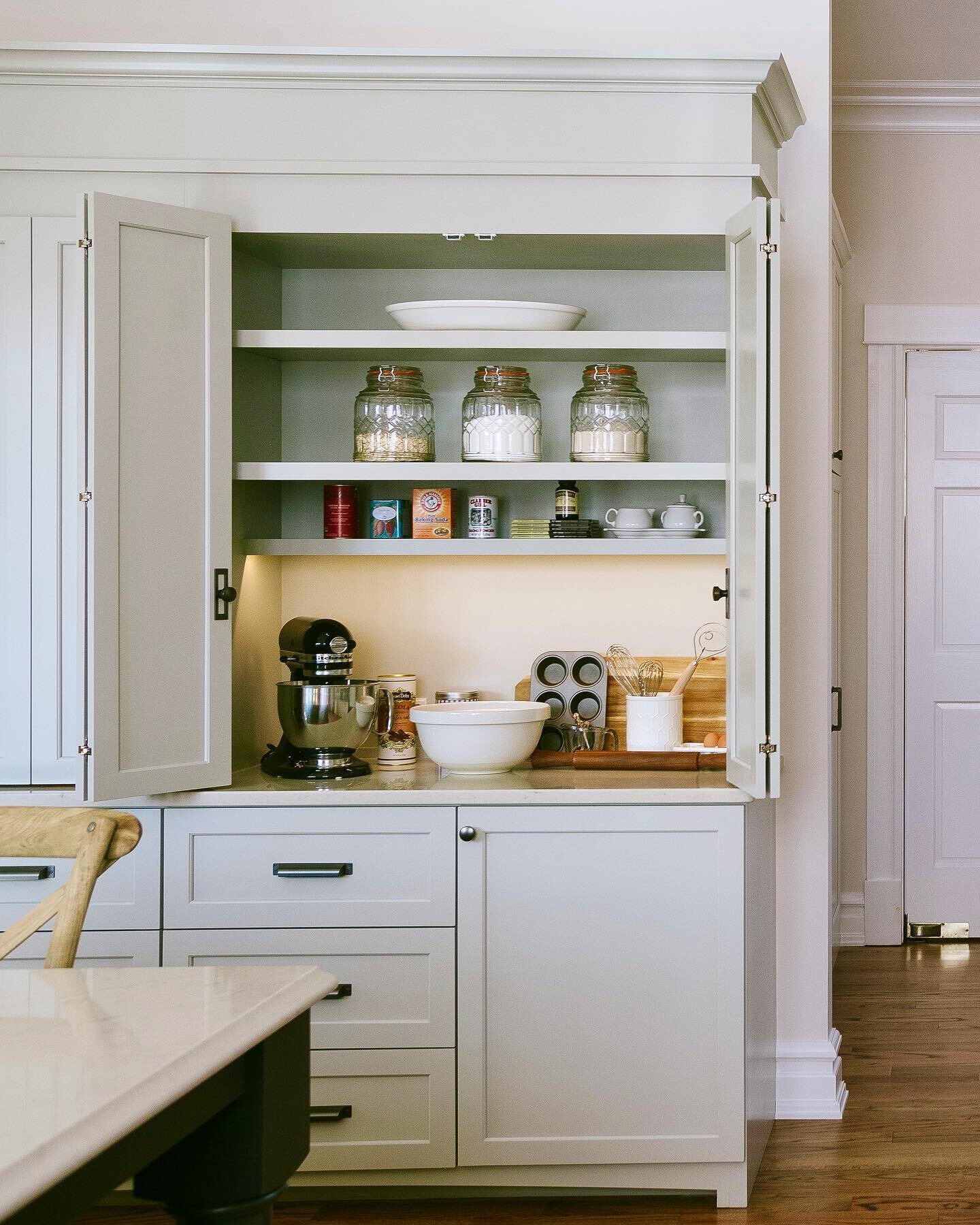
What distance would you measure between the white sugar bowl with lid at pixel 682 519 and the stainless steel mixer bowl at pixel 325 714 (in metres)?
0.84

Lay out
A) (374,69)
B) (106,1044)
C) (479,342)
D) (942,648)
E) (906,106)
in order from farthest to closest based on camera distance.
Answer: (942,648) < (906,106) < (479,342) < (374,69) < (106,1044)

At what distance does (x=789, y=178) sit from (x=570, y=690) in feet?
4.58

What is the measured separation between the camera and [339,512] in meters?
2.96

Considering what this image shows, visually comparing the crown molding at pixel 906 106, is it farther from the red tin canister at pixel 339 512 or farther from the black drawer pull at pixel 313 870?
the black drawer pull at pixel 313 870

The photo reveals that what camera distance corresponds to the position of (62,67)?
258 centimetres

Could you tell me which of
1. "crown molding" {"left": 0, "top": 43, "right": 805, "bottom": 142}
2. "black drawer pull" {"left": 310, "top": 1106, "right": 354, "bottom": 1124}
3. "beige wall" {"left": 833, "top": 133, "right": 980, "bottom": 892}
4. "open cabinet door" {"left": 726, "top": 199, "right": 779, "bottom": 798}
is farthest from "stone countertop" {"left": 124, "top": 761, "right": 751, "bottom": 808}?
"beige wall" {"left": 833, "top": 133, "right": 980, "bottom": 892}

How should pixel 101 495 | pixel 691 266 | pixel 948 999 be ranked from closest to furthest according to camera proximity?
pixel 101 495 → pixel 691 266 → pixel 948 999

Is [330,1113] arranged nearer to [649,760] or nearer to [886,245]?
[649,760]

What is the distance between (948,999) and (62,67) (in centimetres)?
368

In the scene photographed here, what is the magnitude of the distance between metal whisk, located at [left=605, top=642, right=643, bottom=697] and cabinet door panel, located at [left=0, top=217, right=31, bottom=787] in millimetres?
1398

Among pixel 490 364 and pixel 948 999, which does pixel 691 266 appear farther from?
pixel 948 999

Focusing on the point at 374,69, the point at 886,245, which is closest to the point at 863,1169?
the point at 374,69

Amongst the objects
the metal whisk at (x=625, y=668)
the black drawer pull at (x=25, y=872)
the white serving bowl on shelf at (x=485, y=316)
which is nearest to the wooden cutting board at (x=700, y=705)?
the metal whisk at (x=625, y=668)

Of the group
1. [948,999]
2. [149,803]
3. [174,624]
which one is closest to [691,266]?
[174,624]
